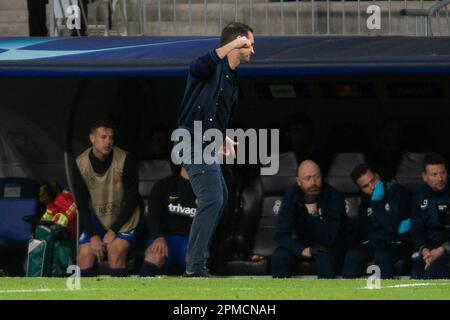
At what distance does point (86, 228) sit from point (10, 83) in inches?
68.1

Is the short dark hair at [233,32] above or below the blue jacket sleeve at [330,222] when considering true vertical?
above

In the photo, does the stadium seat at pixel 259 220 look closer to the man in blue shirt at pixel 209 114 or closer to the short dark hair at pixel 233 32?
the man in blue shirt at pixel 209 114

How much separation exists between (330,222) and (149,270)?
4.67ft

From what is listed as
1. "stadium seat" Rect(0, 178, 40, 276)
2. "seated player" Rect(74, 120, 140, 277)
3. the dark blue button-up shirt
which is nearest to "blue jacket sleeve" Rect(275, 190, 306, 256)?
"seated player" Rect(74, 120, 140, 277)

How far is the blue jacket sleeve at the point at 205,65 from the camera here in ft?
35.8

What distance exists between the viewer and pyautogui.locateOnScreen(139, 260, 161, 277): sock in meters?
13.4

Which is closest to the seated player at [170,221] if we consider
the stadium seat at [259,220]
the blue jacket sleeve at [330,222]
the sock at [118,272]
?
the sock at [118,272]

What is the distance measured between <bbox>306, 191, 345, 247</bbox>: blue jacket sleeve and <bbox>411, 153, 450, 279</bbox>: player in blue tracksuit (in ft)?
1.86

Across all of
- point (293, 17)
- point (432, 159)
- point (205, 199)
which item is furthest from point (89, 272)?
point (293, 17)

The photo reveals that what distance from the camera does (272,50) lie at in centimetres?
1318

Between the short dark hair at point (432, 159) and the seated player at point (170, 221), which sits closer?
the short dark hair at point (432, 159)

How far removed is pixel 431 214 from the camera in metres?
12.9
